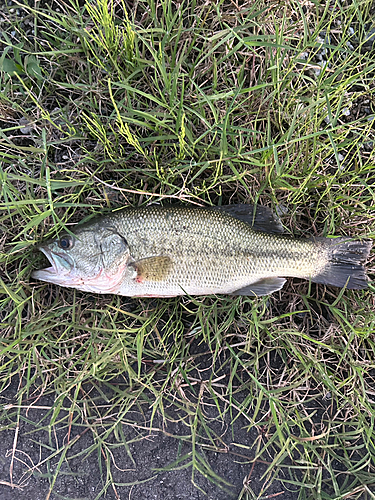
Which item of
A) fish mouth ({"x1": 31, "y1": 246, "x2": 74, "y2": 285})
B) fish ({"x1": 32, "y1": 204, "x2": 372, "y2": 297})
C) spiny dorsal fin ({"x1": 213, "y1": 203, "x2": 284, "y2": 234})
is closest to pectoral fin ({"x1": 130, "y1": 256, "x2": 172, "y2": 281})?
fish ({"x1": 32, "y1": 204, "x2": 372, "y2": 297})

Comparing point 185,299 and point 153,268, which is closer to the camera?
point 153,268

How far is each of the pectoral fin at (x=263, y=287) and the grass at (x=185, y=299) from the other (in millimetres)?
145

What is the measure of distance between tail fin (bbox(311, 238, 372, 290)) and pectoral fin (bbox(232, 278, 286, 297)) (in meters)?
0.31

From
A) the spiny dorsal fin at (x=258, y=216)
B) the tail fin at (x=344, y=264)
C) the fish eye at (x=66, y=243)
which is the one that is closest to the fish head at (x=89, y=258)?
the fish eye at (x=66, y=243)

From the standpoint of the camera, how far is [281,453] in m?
2.82

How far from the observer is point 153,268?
268 cm

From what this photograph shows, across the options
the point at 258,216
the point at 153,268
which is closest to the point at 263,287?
the point at 258,216

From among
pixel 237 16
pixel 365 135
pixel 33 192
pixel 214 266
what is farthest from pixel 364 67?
pixel 33 192

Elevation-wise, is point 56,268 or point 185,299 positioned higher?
point 56,268

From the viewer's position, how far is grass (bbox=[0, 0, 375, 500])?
2.84 metres

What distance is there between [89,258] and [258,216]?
141 centimetres

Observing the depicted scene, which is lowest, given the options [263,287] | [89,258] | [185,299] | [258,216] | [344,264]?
[185,299]

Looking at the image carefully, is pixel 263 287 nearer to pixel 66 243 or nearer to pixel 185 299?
pixel 185 299

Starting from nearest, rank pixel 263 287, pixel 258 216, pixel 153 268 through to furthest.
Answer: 1. pixel 153 268
2. pixel 263 287
3. pixel 258 216
